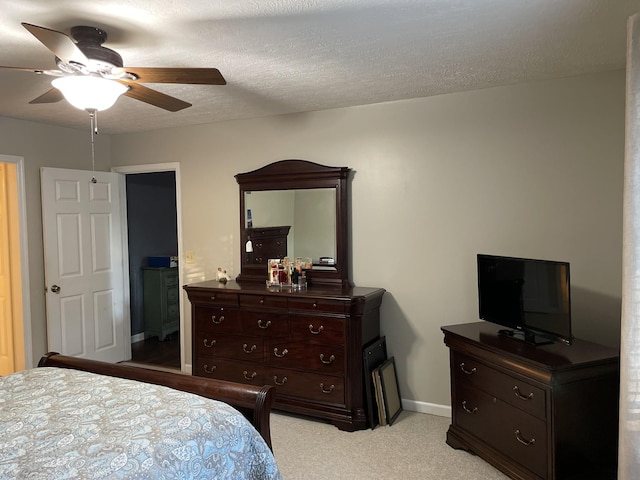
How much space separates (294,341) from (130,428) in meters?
1.91

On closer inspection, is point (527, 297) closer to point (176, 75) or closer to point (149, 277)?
point (176, 75)

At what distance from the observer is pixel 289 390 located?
11.5 ft

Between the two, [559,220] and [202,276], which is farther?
[202,276]

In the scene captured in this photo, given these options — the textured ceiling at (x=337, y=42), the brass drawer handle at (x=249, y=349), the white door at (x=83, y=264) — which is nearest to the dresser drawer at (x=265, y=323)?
the brass drawer handle at (x=249, y=349)

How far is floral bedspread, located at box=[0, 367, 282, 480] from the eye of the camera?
4.67ft

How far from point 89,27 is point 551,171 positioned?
2844mm

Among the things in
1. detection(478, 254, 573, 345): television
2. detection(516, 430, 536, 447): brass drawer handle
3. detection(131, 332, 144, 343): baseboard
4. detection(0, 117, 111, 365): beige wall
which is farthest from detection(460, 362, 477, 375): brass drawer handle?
detection(131, 332, 144, 343): baseboard

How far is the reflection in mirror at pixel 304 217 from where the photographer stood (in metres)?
3.79

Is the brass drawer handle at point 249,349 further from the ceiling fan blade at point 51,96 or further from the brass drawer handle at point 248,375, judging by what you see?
the ceiling fan blade at point 51,96

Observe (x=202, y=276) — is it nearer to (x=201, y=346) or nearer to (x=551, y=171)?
(x=201, y=346)

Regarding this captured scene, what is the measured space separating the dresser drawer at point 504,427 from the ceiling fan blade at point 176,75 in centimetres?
229

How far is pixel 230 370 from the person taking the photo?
3730 mm

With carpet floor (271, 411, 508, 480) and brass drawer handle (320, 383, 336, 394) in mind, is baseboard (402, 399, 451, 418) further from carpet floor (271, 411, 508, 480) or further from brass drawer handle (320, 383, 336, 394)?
brass drawer handle (320, 383, 336, 394)

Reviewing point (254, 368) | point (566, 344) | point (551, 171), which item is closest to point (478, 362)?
point (566, 344)
